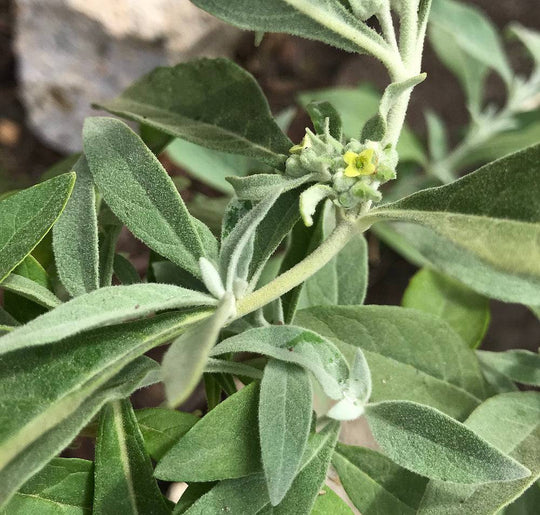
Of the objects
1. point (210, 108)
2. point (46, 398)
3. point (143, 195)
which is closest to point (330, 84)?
point (210, 108)

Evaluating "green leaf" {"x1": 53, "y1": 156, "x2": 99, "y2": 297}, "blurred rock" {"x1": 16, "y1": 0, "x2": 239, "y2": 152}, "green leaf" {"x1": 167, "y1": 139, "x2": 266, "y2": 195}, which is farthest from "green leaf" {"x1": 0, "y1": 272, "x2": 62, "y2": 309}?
"blurred rock" {"x1": 16, "y1": 0, "x2": 239, "y2": 152}

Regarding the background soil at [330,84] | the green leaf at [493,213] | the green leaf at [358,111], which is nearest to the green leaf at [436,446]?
the green leaf at [493,213]

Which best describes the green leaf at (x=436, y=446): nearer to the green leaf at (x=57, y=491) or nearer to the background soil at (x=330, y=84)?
the green leaf at (x=57, y=491)

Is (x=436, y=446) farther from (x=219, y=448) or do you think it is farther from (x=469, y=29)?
(x=469, y=29)

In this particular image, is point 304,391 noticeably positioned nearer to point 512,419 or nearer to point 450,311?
point 512,419

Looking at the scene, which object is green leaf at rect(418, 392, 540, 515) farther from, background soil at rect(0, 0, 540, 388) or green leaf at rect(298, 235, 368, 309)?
background soil at rect(0, 0, 540, 388)

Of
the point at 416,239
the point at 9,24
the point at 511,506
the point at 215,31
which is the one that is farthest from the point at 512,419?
the point at 9,24
